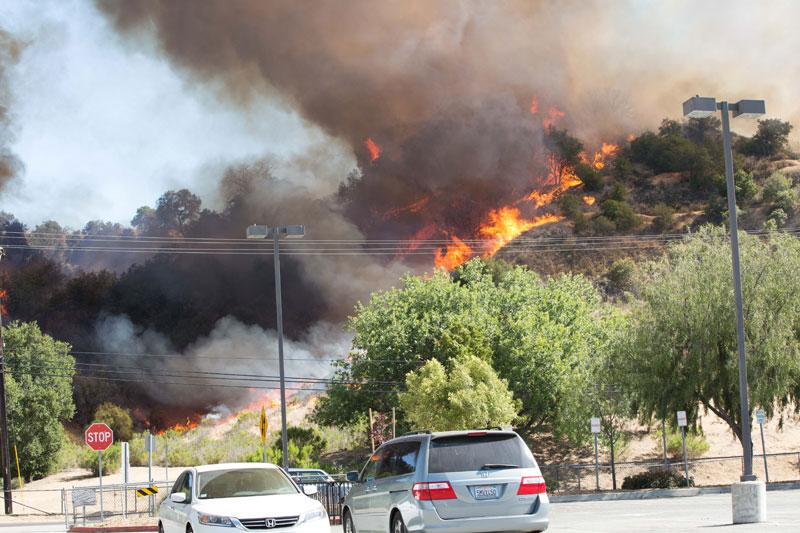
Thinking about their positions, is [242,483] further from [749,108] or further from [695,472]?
[695,472]

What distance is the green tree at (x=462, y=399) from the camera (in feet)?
151

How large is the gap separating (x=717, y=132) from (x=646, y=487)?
405 feet

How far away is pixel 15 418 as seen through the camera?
68250mm

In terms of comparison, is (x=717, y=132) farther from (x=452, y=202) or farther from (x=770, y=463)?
(x=770, y=463)

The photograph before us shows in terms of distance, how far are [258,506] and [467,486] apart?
120 inches

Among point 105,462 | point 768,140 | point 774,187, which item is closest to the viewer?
point 105,462

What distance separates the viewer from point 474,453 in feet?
44.8

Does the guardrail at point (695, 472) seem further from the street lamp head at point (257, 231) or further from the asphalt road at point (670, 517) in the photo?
the street lamp head at point (257, 231)

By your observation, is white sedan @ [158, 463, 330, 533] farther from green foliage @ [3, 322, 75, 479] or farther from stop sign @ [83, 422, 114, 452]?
green foliage @ [3, 322, 75, 479]

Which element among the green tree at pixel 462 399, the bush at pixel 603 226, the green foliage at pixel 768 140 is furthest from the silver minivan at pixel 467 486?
the green foliage at pixel 768 140

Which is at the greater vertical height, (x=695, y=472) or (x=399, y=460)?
(x=399, y=460)

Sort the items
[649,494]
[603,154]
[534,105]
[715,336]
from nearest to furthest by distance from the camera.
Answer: [649,494], [715,336], [603,154], [534,105]

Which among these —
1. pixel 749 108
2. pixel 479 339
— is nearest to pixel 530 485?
pixel 749 108

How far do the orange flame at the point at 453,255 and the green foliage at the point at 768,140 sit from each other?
146 feet
